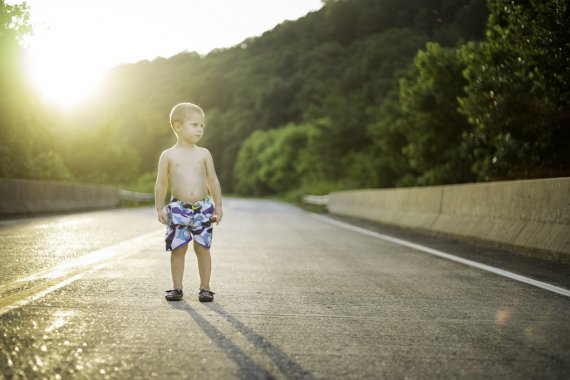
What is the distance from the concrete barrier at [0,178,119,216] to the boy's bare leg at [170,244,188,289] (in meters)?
11.9

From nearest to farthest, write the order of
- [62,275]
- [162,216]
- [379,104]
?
[162,216]
[62,275]
[379,104]

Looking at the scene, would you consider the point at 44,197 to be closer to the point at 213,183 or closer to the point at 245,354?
the point at 213,183

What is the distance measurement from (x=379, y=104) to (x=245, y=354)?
5891cm

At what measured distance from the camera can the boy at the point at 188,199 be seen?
5570 mm

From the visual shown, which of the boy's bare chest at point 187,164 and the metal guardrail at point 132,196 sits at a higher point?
the boy's bare chest at point 187,164

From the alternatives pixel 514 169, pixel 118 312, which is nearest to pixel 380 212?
pixel 514 169

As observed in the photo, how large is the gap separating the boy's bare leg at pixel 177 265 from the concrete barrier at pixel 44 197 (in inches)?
468

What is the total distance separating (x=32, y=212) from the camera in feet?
58.9

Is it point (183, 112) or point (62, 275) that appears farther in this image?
point (62, 275)

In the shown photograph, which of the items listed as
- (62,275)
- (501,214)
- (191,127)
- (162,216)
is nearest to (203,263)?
(162,216)

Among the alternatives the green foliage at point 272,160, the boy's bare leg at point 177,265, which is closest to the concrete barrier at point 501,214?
the boy's bare leg at point 177,265

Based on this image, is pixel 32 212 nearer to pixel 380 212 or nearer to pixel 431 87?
pixel 380 212

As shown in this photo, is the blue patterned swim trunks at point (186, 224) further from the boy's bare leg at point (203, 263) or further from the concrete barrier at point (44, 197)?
the concrete barrier at point (44, 197)

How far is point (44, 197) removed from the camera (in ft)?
62.9
